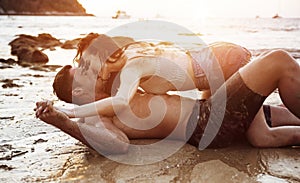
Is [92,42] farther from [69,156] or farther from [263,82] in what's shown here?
[263,82]

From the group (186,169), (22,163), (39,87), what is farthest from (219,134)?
(39,87)

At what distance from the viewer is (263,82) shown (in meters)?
2.49

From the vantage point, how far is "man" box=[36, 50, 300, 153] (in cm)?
245

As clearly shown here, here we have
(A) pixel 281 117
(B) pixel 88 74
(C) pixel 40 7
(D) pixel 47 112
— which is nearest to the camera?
(D) pixel 47 112

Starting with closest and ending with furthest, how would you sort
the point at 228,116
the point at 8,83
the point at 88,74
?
the point at 228,116
the point at 88,74
the point at 8,83

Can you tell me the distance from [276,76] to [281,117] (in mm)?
709

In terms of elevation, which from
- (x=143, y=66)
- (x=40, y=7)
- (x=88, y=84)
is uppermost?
(x=143, y=66)

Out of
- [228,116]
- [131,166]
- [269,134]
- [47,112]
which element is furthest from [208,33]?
[47,112]

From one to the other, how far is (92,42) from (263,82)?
1.22m

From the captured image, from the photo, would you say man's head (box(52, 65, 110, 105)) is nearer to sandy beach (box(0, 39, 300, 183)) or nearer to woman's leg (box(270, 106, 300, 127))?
sandy beach (box(0, 39, 300, 183))

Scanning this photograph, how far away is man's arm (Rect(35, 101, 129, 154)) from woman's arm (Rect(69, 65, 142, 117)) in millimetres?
97

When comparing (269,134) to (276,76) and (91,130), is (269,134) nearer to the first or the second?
(276,76)

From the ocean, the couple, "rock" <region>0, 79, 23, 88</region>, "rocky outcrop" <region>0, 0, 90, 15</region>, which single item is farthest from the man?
"rocky outcrop" <region>0, 0, 90, 15</region>

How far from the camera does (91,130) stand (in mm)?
2545
